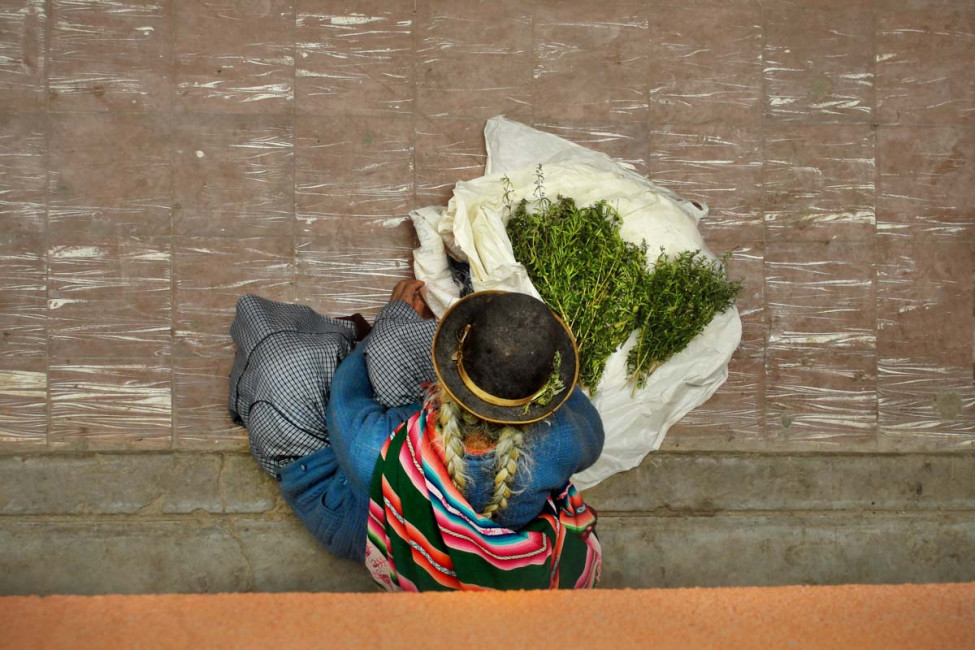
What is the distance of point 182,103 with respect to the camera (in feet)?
11.6

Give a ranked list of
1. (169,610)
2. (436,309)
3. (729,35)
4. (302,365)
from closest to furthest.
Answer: (169,610)
(302,365)
(436,309)
(729,35)

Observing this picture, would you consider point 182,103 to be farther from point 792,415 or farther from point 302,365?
point 792,415

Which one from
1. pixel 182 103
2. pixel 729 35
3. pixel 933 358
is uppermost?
pixel 729 35

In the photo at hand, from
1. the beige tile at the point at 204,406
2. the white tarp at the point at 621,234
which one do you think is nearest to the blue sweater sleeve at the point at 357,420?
the white tarp at the point at 621,234

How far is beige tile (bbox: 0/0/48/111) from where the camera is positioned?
3.48 meters

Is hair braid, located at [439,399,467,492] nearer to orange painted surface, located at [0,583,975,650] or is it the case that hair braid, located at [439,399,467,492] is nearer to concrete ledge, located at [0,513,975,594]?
orange painted surface, located at [0,583,975,650]

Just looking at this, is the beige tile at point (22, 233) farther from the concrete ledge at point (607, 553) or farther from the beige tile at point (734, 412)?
the beige tile at point (734, 412)

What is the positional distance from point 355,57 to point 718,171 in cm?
192

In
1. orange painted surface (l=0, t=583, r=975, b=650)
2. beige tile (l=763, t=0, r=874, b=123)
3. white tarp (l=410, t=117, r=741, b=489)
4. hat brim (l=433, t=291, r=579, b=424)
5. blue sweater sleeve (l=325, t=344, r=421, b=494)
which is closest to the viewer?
orange painted surface (l=0, t=583, r=975, b=650)

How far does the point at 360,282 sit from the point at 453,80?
1111mm

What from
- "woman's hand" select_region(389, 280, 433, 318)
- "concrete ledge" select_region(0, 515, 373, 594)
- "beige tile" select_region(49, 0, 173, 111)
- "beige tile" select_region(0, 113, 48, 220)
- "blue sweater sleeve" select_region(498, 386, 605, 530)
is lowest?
"concrete ledge" select_region(0, 515, 373, 594)

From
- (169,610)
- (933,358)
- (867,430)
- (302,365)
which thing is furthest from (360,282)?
(933,358)

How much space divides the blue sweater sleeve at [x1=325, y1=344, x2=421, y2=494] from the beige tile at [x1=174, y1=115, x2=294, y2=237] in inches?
46.0

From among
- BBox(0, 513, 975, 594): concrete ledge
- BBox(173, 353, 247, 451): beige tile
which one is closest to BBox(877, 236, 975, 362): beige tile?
BBox(0, 513, 975, 594): concrete ledge
